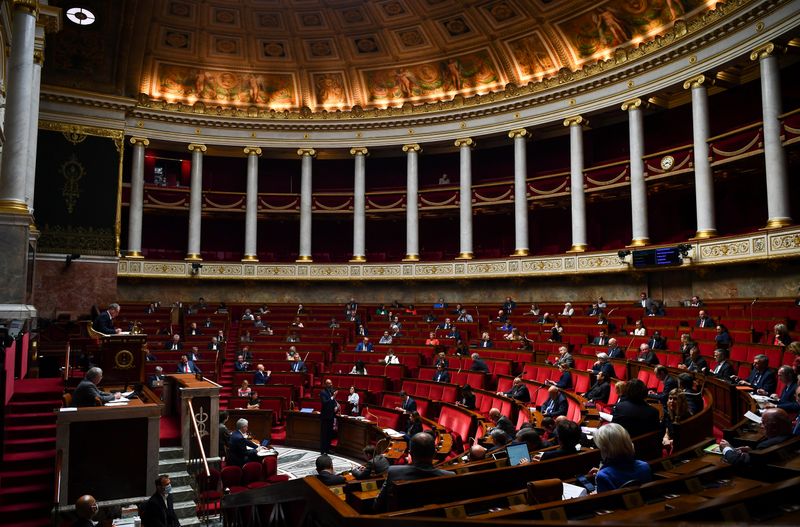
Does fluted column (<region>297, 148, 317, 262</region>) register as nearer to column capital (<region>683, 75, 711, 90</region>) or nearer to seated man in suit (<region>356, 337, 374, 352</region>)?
seated man in suit (<region>356, 337, 374, 352</region>)

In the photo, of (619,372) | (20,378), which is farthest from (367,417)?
(20,378)

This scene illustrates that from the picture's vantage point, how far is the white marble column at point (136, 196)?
26406 mm

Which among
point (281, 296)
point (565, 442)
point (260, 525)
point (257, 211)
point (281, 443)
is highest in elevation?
point (257, 211)

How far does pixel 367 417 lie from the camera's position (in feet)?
45.1

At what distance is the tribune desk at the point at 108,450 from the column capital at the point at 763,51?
1864cm

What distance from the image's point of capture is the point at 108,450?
780cm

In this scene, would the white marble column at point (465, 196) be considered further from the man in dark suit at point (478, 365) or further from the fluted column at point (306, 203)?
the man in dark suit at point (478, 365)

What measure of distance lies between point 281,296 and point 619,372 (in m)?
18.7

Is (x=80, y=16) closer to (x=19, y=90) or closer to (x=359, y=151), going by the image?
(x=19, y=90)

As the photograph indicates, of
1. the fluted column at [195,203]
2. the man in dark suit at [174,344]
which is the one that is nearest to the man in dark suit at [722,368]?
the man in dark suit at [174,344]

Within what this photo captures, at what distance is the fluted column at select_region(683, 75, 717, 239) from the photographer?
62.6ft

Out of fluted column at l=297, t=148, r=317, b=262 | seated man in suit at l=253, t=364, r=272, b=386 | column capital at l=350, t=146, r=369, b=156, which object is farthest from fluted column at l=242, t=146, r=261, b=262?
seated man in suit at l=253, t=364, r=272, b=386

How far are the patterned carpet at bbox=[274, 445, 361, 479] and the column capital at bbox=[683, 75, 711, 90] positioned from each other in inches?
645

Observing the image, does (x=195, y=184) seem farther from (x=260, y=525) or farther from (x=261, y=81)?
(x=260, y=525)
